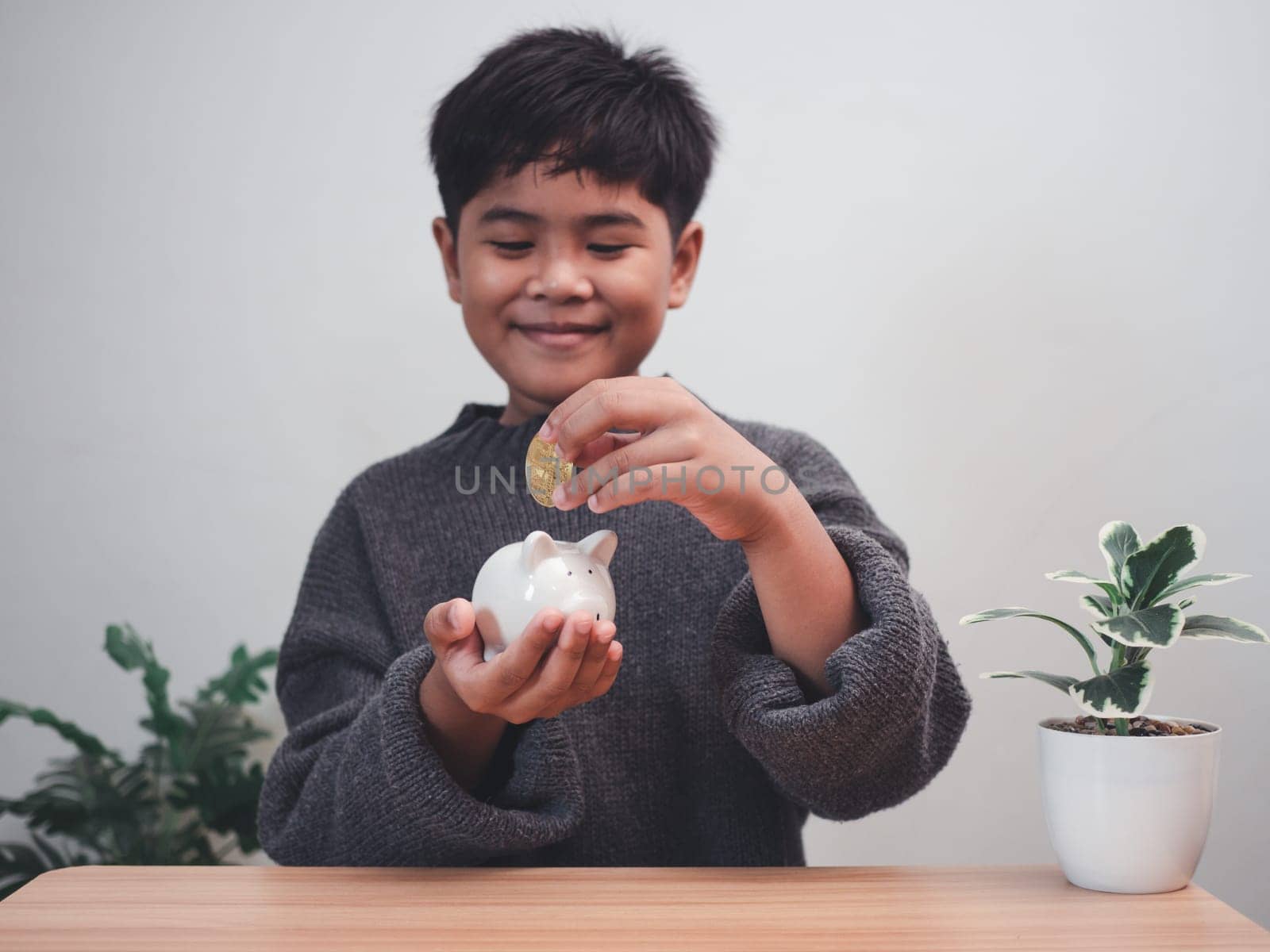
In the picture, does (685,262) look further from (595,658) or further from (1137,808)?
(1137,808)

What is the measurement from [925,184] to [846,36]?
0.21m

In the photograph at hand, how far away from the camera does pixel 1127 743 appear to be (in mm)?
597

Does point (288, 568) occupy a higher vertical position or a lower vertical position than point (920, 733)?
higher

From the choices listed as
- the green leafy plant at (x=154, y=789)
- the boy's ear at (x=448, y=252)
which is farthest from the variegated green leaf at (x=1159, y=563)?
the green leafy plant at (x=154, y=789)

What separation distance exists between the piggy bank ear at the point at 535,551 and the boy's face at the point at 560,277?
0.29 metres

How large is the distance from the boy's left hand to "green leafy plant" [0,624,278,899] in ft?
2.96

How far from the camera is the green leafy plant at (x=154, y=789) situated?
4.53 ft

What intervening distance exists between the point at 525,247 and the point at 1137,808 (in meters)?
0.59

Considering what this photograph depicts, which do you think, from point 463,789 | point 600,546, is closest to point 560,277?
point 600,546

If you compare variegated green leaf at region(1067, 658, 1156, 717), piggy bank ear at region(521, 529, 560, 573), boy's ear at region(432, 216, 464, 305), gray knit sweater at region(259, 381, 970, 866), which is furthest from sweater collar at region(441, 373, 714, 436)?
variegated green leaf at region(1067, 658, 1156, 717)

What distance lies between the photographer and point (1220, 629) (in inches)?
24.9

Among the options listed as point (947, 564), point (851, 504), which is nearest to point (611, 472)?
point (851, 504)

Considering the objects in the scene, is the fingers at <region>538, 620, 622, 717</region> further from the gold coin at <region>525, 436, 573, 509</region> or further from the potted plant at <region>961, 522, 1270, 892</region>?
the potted plant at <region>961, 522, 1270, 892</region>

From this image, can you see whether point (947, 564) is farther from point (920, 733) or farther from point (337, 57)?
point (337, 57)
